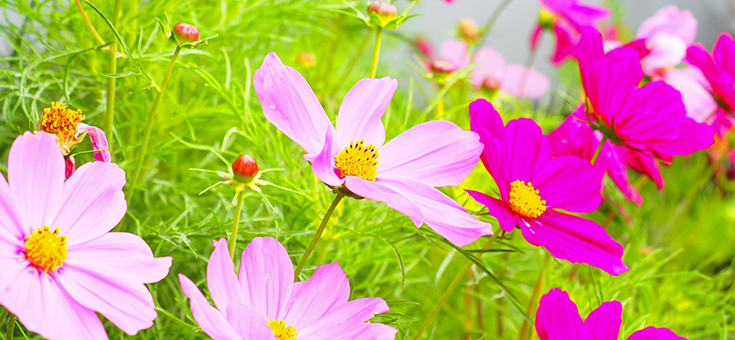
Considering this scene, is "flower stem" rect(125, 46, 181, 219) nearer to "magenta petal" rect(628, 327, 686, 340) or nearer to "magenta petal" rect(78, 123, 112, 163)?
"magenta petal" rect(78, 123, 112, 163)

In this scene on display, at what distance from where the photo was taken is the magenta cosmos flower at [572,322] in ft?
0.80

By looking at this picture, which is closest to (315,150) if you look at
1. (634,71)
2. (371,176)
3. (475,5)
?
(371,176)

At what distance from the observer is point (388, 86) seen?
0.84ft

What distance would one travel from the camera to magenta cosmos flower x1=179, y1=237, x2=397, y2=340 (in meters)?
0.20

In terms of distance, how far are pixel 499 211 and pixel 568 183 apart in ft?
0.18

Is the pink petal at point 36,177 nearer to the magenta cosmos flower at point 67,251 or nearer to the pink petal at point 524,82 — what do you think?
the magenta cosmos flower at point 67,251

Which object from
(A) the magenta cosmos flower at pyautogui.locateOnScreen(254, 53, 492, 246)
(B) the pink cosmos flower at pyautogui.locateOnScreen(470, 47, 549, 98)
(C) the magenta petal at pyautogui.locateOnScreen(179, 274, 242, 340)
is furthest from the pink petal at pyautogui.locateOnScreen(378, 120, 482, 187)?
(B) the pink cosmos flower at pyautogui.locateOnScreen(470, 47, 549, 98)

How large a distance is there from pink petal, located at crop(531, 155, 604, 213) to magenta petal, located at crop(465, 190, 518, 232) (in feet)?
0.10

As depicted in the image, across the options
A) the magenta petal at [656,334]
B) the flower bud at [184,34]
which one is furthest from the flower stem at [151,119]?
the magenta petal at [656,334]

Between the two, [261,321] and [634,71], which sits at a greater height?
[634,71]

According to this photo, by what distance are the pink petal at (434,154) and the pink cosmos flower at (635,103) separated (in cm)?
8

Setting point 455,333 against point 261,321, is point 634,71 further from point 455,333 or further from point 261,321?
point 455,333

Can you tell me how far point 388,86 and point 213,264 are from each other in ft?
0.37

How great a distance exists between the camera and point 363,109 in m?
0.26
